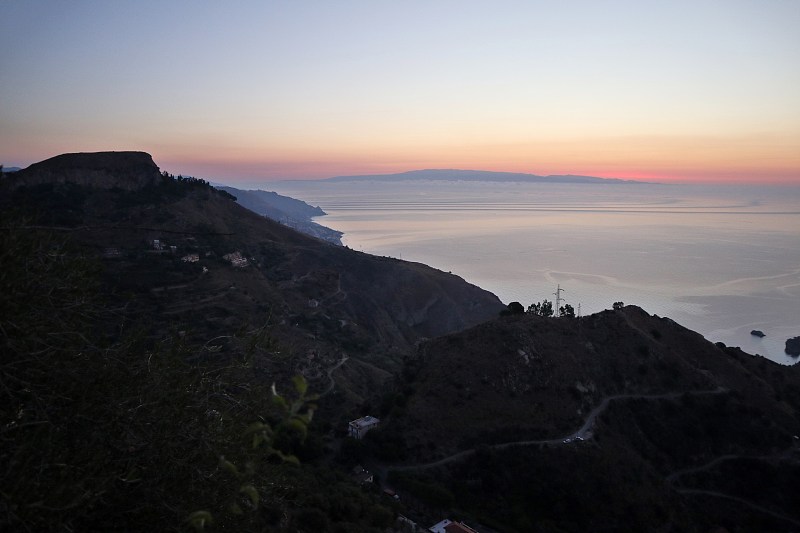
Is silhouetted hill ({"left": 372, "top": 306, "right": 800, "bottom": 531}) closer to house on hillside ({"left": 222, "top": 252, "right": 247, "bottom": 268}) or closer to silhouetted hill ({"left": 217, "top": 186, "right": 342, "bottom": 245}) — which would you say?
house on hillside ({"left": 222, "top": 252, "right": 247, "bottom": 268})

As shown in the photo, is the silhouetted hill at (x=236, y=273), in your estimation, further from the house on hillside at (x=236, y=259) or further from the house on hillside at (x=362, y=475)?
the house on hillside at (x=362, y=475)

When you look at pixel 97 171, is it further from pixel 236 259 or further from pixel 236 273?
pixel 236 273

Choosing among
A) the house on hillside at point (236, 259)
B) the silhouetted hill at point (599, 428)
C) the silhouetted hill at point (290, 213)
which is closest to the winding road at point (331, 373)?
the silhouetted hill at point (599, 428)

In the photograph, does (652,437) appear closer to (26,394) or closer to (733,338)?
(26,394)

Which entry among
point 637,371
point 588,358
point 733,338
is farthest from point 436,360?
point 733,338

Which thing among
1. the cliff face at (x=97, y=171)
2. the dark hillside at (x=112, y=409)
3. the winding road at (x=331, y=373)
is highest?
the cliff face at (x=97, y=171)

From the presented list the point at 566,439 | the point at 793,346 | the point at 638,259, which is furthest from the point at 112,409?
the point at 638,259

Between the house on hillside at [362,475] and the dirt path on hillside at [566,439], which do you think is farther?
the dirt path on hillside at [566,439]
